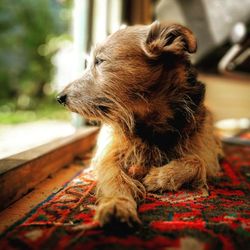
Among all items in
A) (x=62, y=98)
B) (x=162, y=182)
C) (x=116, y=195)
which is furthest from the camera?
(x=62, y=98)

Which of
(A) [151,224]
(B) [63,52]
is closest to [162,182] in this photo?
(A) [151,224]

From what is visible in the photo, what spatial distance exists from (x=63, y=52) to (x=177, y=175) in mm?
4778

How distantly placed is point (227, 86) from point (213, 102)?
0.75 m

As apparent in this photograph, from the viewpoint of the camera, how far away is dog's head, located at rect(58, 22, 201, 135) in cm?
174

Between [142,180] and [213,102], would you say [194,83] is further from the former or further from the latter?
[213,102]

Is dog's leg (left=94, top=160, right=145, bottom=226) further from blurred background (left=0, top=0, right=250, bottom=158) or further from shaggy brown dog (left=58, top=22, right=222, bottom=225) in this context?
blurred background (left=0, top=0, right=250, bottom=158)

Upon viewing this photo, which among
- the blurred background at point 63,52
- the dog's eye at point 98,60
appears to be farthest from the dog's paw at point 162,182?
the blurred background at point 63,52

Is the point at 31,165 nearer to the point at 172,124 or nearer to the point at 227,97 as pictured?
the point at 172,124

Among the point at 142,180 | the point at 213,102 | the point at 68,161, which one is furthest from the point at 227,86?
the point at 142,180

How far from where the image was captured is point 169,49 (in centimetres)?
171

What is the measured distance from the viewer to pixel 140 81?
1729 millimetres

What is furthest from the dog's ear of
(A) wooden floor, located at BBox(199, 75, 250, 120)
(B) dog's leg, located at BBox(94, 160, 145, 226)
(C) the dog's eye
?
(A) wooden floor, located at BBox(199, 75, 250, 120)

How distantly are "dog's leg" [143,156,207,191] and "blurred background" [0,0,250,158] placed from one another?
61.4 inches

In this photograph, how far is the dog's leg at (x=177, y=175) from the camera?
62.6 inches
